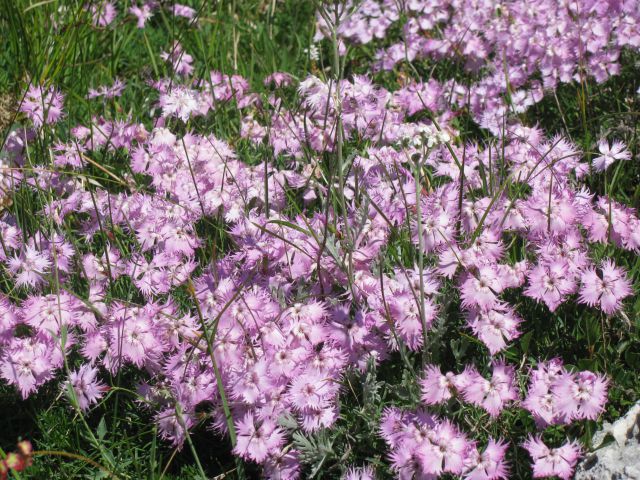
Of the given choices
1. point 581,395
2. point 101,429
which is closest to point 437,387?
point 581,395

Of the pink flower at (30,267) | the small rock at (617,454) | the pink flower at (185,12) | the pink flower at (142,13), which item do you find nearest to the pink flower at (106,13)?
the pink flower at (142,13)

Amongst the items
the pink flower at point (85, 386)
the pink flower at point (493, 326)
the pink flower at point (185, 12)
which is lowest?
the pink flower at point (85, 386)

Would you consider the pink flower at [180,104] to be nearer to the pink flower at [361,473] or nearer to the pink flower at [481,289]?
the pink flower at [481,289]

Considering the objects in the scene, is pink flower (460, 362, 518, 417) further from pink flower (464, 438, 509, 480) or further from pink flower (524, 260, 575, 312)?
pink flower (524, 260, 575, 312)

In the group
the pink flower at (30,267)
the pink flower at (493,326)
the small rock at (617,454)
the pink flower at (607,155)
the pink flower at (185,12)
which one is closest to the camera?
the small rock at (617,454)

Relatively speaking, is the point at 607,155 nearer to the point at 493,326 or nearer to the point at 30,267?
the point at 493,326

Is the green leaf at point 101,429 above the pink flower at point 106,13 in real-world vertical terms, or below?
below

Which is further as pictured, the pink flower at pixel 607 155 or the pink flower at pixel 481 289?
the pink flower at pixel 607 155

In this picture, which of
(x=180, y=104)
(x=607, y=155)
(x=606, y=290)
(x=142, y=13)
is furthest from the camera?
(x=142, y=13)
